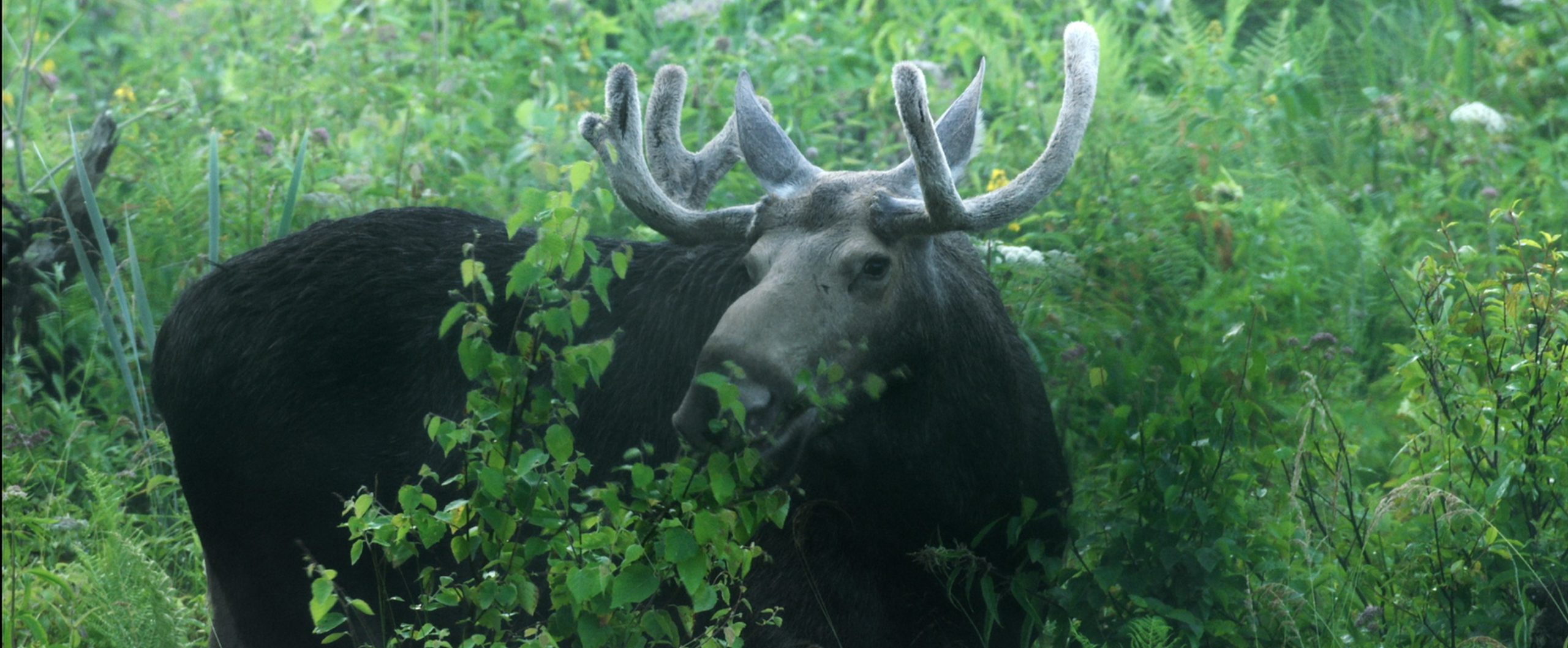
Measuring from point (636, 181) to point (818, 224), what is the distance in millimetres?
525

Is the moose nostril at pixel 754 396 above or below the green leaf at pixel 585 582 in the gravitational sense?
above

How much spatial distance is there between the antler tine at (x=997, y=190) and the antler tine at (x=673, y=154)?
0.84 meters

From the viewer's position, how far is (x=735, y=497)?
3422 millimetres

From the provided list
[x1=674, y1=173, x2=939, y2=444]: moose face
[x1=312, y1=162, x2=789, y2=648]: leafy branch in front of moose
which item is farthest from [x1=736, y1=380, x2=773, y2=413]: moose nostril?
[x1=312, y1=162, x2=789, y2=648]: leafy branch in front of moose

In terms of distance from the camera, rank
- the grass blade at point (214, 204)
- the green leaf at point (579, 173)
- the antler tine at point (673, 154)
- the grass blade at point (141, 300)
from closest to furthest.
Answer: the green leaf at point (579, 173), the antler tine at point (673, 154), the grass blade at point (141, 300), the grass blade at point (214, 204)

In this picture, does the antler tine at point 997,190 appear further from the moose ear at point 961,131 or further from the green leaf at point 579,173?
the green leaf at point 579,173

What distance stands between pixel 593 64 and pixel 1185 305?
3.86 m

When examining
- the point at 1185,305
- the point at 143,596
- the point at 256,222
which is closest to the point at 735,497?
the point at 143,596

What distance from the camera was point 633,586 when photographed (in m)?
3.25

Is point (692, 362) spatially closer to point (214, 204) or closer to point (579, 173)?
point (579, 173)

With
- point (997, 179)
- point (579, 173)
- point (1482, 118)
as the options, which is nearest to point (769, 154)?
point (579, 173)

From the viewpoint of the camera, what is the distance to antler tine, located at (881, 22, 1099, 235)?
384 centimetres

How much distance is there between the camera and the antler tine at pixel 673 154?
15.3 feet

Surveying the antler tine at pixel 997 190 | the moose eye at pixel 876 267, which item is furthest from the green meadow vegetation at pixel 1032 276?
the moose eye at pixel 876 267
